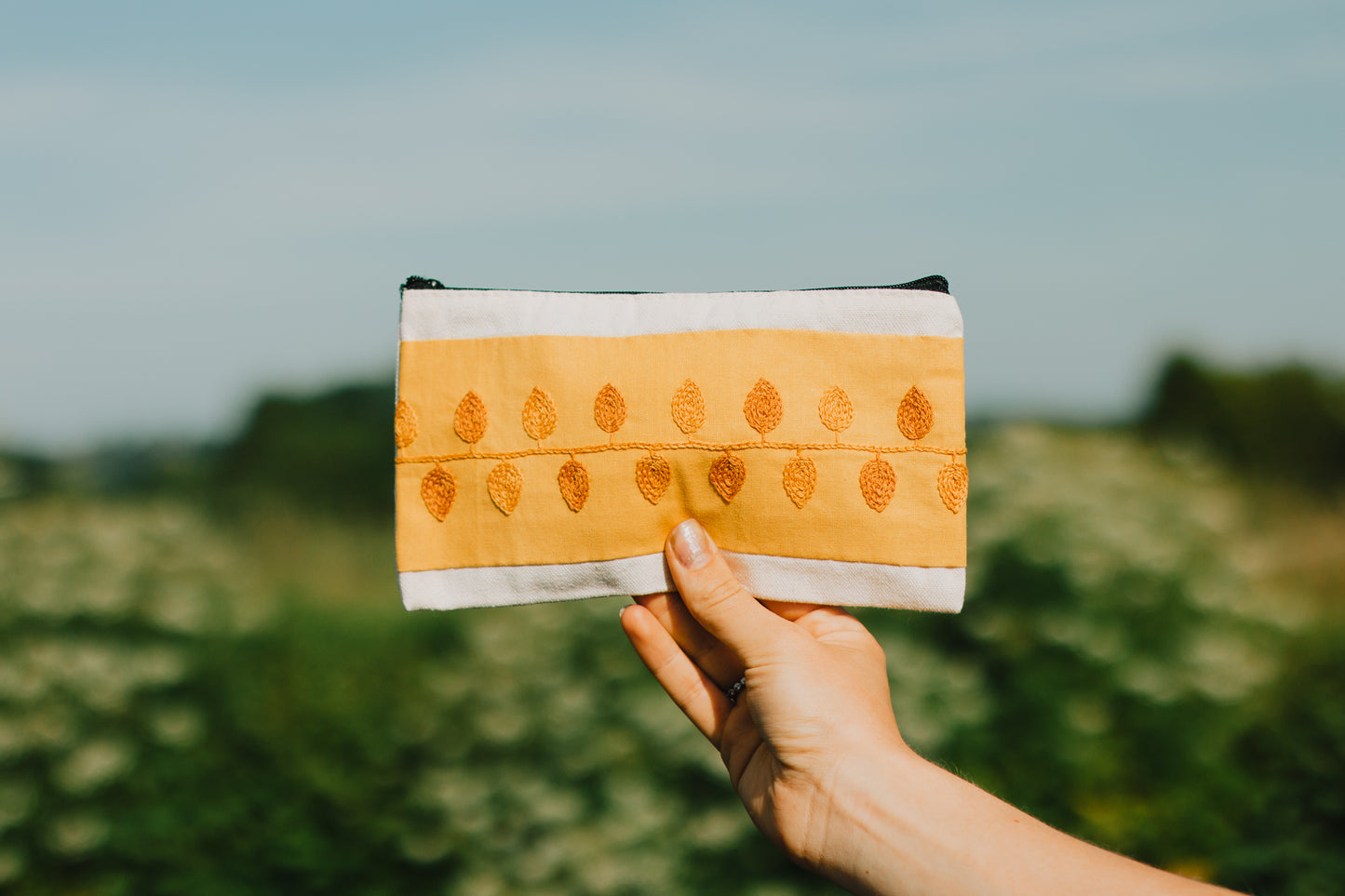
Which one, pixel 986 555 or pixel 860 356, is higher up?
pixel 860 356

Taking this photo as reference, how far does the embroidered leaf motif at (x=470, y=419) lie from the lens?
155 centimetres

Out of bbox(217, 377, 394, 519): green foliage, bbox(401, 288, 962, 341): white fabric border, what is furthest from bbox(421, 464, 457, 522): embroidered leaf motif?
bbox(217, 377, 394, 519): green foliage

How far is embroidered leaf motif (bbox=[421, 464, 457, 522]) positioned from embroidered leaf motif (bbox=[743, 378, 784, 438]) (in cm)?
56

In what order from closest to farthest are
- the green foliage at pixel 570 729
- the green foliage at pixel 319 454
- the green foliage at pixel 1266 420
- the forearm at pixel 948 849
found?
the forearm at pixel 948 849 → the green foliage at pixel 570 729 → the green foliage at pixel 319 454 → the green foliage at pixel 1266 420

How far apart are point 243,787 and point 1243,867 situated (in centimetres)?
433

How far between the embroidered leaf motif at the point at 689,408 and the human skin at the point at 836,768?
0.61 ft

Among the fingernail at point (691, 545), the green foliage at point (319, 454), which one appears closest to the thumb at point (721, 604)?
the fingernail at point (691, 545)

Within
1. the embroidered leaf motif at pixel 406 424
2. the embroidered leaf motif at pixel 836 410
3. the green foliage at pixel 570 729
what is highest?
the embroidered leaf motif at pixel 836 410

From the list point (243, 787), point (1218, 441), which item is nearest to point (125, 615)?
point (243, 787)

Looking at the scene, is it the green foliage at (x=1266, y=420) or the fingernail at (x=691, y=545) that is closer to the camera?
the fingernail at (x=691, y=545)

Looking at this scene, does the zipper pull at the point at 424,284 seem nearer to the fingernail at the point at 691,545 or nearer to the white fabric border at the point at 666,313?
the white fabric border at the point at 666,313

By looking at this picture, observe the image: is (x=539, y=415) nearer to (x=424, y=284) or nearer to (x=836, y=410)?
(x=424, y=284)

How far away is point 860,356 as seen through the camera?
1.52 m

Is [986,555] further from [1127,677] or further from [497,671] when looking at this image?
[497,671]
